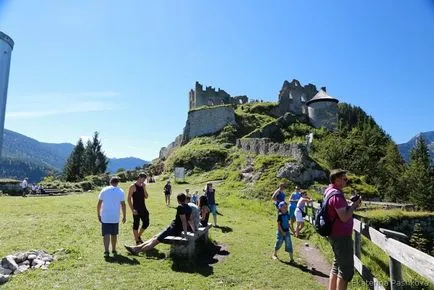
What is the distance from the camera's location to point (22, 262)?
28.7 ft

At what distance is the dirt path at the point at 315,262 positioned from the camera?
31.9 ft

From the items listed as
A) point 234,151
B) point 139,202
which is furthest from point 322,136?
point 139,202

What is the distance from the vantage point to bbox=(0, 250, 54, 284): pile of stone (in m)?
8.08

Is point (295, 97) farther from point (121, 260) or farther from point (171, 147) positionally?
point (121, 260)

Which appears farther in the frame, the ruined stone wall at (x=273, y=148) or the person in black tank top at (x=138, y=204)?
the ruined stone wall at (x=273, y=148)

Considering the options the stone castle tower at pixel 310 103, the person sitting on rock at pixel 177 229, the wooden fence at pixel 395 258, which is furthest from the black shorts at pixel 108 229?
the stone castle tower at pixel 310 103

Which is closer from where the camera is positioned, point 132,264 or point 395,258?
point 395,258

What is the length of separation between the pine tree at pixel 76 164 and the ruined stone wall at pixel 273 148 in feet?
131

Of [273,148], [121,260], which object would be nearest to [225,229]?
[121,260]

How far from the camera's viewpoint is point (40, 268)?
28.1 feet

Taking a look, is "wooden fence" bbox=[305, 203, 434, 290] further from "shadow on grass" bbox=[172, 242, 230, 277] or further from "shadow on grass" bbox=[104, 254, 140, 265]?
"shadow on grass" bbox=[104, 254, 140, 265]

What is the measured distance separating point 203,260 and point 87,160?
7267 cm

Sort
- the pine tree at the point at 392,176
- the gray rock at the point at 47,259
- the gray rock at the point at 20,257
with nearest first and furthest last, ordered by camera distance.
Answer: the gray rock at the point at 20,257
the gray rock at the point at 47,259
the pine tree at the point at 392,176

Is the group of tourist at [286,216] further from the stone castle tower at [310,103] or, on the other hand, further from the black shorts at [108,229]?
the stone castle tower at [310,103]
